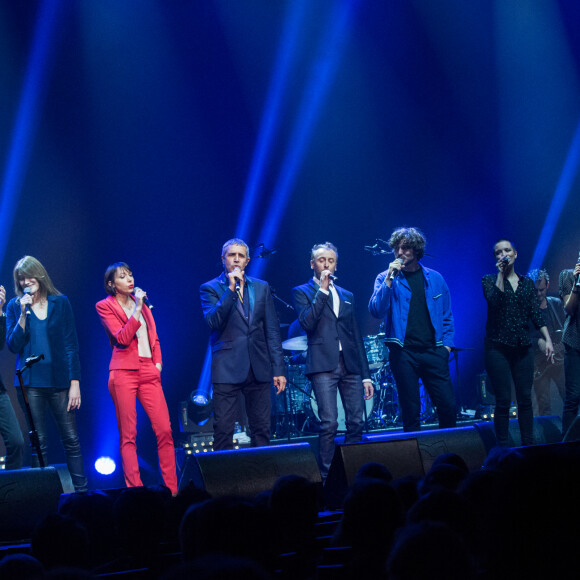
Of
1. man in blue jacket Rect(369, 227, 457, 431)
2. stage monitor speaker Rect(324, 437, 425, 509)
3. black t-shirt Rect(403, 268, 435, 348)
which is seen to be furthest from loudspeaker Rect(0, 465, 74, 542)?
black t-shirt Rect(403, 268, 435, 348)

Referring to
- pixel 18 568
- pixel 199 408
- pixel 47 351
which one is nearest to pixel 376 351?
pixel 199 408

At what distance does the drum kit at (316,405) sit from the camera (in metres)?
8.55

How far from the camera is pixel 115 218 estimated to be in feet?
27.2

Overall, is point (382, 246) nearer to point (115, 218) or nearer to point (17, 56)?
point (115, 218)

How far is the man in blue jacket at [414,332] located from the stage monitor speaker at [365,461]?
1.48 m

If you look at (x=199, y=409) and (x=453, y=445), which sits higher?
(x=199, y=409)

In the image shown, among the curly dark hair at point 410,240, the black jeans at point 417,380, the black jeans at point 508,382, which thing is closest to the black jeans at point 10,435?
the black jeans at point 417,380

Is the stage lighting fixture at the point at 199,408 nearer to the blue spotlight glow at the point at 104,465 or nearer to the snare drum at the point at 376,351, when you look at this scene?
the blue spotlight glow at the point at 104,465

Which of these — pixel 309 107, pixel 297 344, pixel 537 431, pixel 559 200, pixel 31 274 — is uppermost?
pixel 309 107

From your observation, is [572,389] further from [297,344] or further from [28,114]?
[28,114]

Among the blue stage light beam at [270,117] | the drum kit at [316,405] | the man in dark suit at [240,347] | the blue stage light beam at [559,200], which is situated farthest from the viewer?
the blue stage light beam at [559,200]

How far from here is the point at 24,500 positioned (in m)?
3.67

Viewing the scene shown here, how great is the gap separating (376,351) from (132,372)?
167 inches

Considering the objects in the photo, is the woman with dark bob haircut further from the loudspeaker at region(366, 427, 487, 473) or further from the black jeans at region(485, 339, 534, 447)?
the black jeans at region(485, 339, 534, 447)
